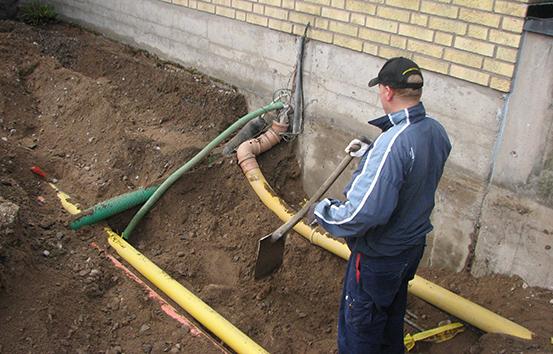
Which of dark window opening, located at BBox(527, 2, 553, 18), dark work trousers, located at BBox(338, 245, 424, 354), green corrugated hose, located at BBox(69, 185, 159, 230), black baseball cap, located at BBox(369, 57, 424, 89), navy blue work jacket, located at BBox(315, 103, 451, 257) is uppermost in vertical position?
dark window opening, located at BBox(527, 2, 553, 18)

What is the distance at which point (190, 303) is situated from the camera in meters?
4.08

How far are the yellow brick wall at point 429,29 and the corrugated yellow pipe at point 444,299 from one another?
62.1 inches

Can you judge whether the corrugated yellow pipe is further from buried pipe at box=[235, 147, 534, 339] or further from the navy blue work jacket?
the navy blue work jacket

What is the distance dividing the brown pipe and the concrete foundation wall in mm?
278

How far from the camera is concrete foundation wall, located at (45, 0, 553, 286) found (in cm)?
439

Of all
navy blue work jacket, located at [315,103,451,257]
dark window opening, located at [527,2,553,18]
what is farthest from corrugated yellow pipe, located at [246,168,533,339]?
dark window opening, located at [527,2,553,18]

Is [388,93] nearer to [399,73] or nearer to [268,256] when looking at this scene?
[399,73]

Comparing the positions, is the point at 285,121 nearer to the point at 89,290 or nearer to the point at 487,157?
the point at 487,157

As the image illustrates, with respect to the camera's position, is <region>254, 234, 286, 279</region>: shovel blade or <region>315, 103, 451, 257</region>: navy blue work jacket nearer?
<region>315, 103, 451, 257</region>: navy blue work jacket

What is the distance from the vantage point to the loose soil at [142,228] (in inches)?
155

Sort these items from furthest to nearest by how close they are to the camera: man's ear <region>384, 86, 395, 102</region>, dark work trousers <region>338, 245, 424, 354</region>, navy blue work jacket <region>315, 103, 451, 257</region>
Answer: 1. dark work trousers <region>338, 245, 424, 354</region>
2. man's ear <region>384, 86, 395, 102</region>
3. navy blue work jacket <region>315, 103, 451, 257</region>

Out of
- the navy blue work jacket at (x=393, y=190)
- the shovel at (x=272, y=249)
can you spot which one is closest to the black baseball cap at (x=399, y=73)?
the navy blue work jacket at (x=393, y=190)

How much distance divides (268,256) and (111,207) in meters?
1.56

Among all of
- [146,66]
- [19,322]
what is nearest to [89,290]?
[19,322]
